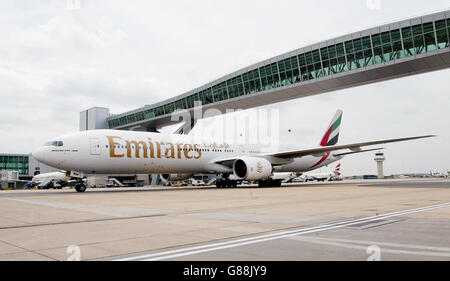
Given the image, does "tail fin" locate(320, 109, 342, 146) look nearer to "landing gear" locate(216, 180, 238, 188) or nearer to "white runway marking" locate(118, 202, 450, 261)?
"landing gear" locate(216, 180, 238, 188)

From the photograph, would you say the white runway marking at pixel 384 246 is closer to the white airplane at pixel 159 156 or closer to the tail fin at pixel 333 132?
the white airplane at pixel 159 156

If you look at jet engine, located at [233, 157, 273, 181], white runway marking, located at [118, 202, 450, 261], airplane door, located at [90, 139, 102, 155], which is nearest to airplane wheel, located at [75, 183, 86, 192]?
airplane door, located at [90, 139, 102, 155]

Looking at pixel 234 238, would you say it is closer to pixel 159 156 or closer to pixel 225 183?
pixel 159 156

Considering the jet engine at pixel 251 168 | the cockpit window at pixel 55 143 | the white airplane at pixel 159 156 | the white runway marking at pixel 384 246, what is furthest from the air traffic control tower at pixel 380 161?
the white runway marking at pixel 384 246

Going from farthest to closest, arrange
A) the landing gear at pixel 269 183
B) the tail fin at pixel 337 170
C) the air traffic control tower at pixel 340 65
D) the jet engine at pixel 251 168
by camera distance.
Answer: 1. the tail fin at pixel 337 170
2. the air traffic control tower at pixel 340 65
3. the landing gear at pixel 269 183
4. the jet engine at pixel 251 168

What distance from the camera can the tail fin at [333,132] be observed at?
39969mm

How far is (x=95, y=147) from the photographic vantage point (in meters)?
24.4

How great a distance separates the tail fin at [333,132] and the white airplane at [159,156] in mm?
4014

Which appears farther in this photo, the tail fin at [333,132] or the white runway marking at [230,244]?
the tail fin at [333,132]

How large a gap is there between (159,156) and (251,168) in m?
7.34

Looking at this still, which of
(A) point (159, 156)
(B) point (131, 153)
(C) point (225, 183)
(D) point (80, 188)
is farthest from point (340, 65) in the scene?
(D) point (80, 188)
